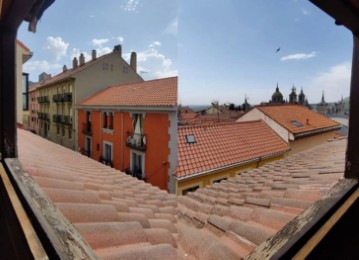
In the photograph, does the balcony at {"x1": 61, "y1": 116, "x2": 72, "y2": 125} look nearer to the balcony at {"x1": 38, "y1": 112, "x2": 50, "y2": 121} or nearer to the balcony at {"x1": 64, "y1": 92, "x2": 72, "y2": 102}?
the balcony at {"x1": 64, "y1": 92, "x2": 72, "y2": 102}

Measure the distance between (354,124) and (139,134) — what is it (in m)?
4.89

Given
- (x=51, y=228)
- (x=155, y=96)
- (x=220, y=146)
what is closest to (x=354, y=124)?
(x=51, y=228)

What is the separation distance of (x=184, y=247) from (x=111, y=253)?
29cm

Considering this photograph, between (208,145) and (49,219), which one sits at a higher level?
(49,219)

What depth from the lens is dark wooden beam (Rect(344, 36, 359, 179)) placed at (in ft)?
3.13

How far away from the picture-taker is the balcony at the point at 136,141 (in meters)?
5.23

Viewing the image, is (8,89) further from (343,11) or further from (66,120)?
(66,120)

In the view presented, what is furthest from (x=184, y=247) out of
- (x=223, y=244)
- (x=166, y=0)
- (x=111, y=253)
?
(x=166, y=0)

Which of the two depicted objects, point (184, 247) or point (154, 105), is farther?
point (154, 105)

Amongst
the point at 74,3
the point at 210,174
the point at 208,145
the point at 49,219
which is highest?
the point at 74,3

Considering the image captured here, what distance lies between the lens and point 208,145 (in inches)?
185

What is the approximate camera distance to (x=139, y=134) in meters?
5.62

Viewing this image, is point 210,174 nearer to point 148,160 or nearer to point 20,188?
point 148,160

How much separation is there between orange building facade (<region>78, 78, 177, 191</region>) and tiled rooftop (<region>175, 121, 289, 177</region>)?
8.9 inches
